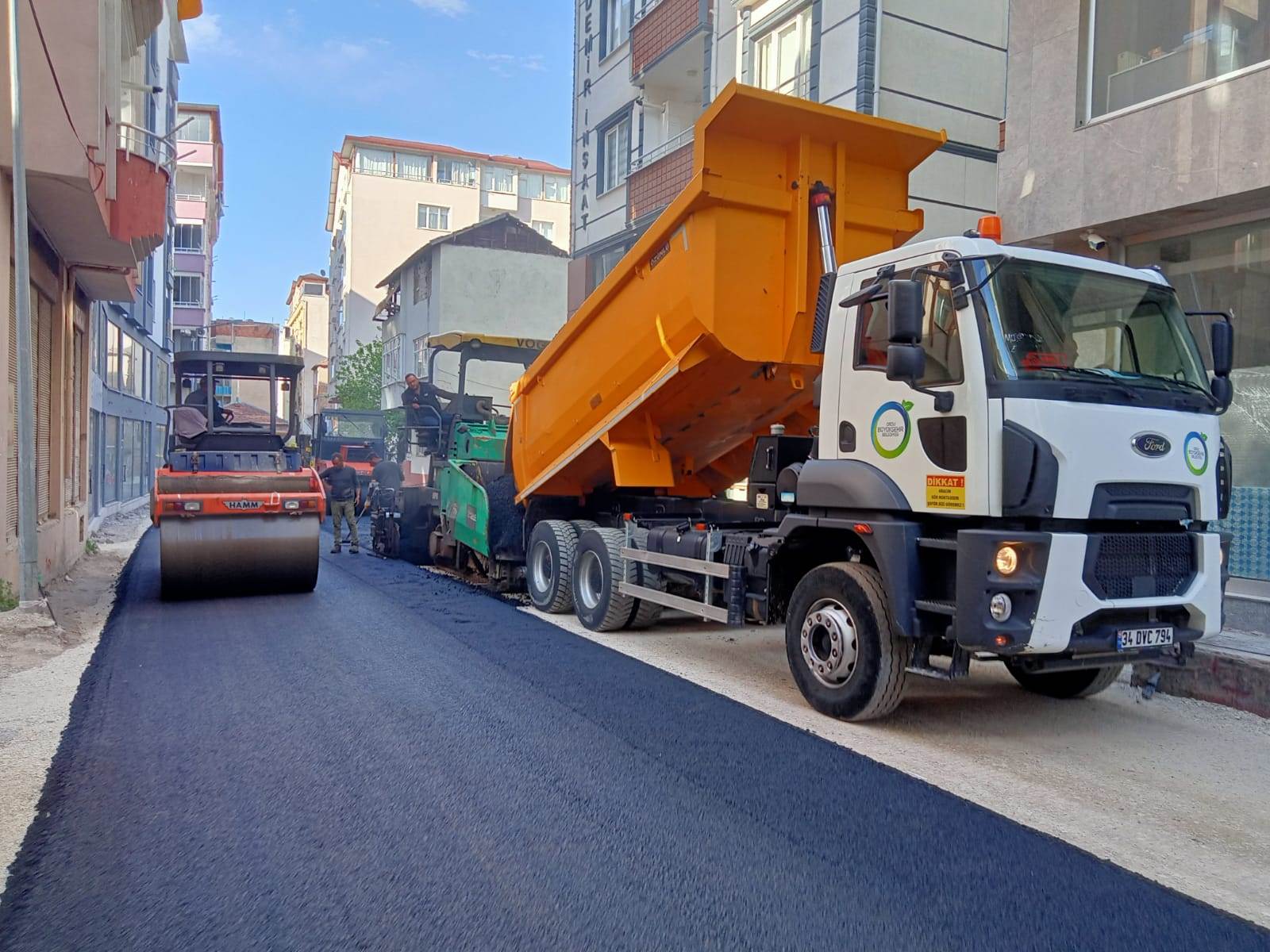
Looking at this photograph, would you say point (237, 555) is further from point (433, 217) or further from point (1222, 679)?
point (433, 217)

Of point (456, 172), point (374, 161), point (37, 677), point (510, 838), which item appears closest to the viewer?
point (510, 838)

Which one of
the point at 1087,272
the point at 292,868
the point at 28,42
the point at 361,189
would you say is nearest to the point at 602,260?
the point at 28,42

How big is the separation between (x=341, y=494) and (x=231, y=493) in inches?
226

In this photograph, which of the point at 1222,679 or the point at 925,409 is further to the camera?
the point at 1222,679

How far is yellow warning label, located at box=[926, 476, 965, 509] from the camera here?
16.5ft

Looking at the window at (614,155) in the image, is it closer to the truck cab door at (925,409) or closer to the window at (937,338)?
the truck cab door at (925,409)

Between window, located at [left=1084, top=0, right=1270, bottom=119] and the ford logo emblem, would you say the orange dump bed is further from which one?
window, located at [left=1084, top=0, right=1270, bottom=119]

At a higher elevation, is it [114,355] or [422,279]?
[422,279]

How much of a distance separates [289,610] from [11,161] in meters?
4.70

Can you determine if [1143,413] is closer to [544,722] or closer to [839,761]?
[839,761]

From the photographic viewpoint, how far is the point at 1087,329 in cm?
534

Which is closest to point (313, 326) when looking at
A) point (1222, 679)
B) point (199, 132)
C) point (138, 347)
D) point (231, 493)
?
point (199, 132)

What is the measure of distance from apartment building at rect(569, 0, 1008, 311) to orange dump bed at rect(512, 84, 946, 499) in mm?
6211

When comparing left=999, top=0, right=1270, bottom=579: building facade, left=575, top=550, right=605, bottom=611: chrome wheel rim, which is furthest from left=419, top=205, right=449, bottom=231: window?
left=575, top=550, right=605, bottom=611: chrome wheel rim
